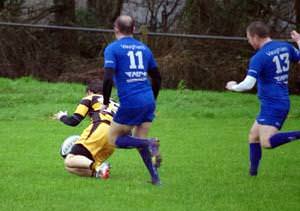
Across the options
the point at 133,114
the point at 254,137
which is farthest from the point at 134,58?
the point at 254,137

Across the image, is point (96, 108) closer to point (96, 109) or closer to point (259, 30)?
point (96, 109)

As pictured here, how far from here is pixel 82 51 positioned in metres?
22.7

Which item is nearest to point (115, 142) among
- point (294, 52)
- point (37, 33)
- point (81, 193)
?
point (81, 193)

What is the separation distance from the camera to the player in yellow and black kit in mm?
9523

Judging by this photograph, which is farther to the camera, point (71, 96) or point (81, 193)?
point (71, 96)

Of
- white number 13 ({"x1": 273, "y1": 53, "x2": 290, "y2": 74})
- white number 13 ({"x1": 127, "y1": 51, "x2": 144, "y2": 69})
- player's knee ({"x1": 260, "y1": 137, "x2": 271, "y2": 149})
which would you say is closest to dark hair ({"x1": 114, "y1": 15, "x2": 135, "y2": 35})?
white number 13 ({"x1": 127, "y1": 51, "x2": 144, "y2": 69})

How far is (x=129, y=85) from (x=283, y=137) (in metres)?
1.73

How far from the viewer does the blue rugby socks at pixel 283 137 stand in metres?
9.12

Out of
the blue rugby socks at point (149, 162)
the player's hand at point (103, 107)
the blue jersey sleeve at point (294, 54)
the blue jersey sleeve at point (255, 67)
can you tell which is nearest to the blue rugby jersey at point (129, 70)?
the player's hand at point (103, 107)

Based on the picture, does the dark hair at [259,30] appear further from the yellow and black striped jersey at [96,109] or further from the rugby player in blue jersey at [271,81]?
the yellow and black striped jersey at [96,109]

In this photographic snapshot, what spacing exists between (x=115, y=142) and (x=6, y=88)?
388 inches

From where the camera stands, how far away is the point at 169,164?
426 inches

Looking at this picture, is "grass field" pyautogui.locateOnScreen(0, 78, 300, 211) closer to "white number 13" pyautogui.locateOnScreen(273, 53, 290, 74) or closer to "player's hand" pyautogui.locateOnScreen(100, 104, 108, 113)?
"player's hand" pyautogui.locateOnScreen(100, 104, 108, 113)

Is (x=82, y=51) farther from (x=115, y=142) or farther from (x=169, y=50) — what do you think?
(x=115, y=142)
